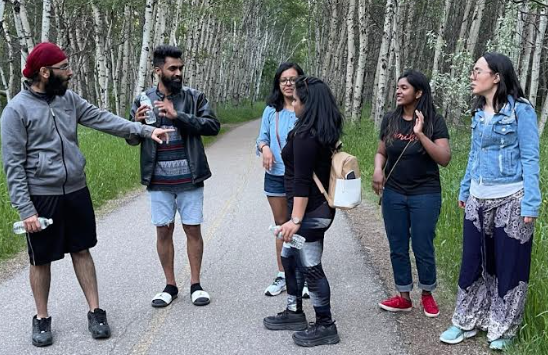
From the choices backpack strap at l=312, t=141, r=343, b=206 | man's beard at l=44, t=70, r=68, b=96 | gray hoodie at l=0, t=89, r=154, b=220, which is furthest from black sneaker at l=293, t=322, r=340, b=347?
man's beard at l=44, t=70, r=68, b=96

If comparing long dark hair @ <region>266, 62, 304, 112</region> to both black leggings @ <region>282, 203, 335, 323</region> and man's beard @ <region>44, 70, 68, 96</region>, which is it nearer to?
black leggings @ <region>282, 203, 335, 323</region>

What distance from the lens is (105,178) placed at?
428 inches

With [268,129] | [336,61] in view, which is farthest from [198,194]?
[336,61]

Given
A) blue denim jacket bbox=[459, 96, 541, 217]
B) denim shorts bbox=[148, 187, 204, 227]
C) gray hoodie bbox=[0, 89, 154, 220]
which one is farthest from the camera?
denim shorts bbox=[148, 187, 204, 227]

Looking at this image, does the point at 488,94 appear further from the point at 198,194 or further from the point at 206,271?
the point at 206,271

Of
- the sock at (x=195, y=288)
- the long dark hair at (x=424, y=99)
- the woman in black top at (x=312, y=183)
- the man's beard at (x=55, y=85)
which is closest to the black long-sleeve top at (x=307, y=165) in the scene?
the woman in black top at (x=312, y=183)

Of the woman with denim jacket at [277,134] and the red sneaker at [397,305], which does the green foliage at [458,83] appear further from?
the red sneaker at [397,305]

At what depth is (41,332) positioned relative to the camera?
4395 mm

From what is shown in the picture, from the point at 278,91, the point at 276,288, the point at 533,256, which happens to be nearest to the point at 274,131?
the point at 278,91

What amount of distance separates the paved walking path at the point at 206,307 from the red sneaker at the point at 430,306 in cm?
34

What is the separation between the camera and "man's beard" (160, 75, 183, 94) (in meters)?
4.95

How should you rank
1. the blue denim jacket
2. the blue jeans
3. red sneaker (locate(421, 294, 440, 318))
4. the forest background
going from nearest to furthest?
the blue denim jacket, the blue jeans, red sneaker (locate(421, 294, 440, 318)), the forest background

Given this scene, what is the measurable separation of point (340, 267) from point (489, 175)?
8.71 feet

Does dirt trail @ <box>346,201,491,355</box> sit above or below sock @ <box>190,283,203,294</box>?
above
